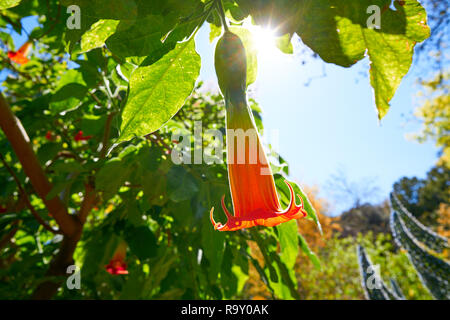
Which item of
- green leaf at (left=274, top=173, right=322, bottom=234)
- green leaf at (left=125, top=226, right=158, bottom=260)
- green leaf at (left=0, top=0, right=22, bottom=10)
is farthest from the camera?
green leaf at (left=125, top=226, right=158, bottom=260)

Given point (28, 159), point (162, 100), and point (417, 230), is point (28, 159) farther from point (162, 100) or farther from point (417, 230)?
point (417, 230)

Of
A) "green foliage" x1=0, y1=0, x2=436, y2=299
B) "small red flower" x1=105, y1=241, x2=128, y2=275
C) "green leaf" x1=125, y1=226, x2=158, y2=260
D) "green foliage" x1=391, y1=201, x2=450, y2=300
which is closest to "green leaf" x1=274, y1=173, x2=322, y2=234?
"green foliage" x1=0, y1=0, x2=436, y2=299

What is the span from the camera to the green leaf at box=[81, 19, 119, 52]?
13.9 inches

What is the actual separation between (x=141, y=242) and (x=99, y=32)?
2.64 feet

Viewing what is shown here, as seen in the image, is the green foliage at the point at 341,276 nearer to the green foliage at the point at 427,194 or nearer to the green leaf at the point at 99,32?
the green leaf at the point at 99,32

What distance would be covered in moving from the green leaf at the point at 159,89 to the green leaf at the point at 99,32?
0.07 meters

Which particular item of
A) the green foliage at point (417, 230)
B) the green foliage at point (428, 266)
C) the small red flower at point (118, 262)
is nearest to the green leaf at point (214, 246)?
the small red flower at point (118, 262)

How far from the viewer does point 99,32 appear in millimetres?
355

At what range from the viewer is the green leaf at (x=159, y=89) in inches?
12.6

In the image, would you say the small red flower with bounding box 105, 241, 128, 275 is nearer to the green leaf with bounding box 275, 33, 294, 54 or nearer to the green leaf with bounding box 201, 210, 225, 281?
the green leaf with bounding box 201, 210, 225, 281

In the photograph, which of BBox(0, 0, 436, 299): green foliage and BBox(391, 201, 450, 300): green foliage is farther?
BBox(391, 201, 450, 300): green foliage

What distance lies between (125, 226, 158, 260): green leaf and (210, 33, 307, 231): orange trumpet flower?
0.71m

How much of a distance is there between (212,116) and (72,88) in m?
0.89
